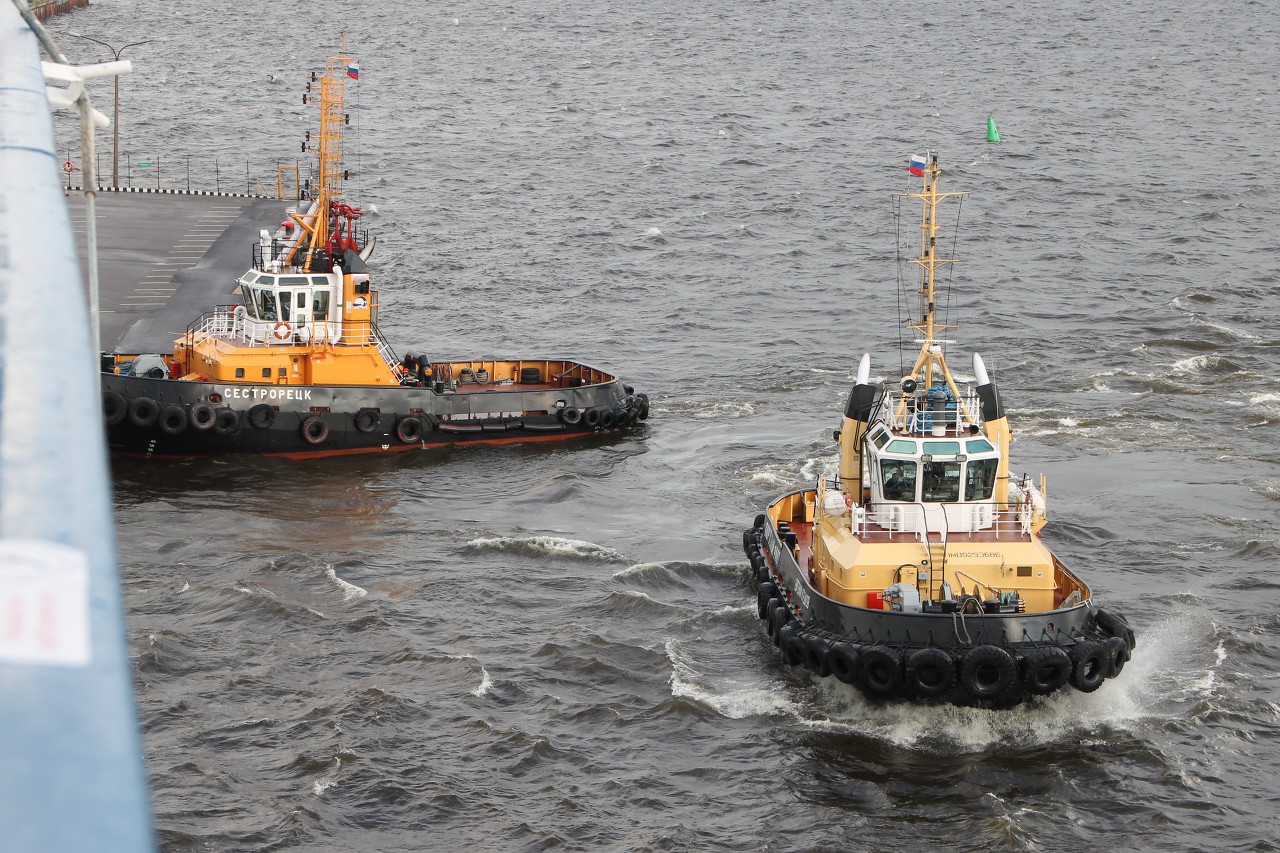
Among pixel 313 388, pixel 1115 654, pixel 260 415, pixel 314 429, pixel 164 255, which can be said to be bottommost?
pixel 1115 654

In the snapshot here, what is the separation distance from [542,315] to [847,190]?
27628 mm

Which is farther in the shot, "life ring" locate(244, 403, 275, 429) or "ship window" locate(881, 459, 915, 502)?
"life ring" locate(244, 403, 275, 429)

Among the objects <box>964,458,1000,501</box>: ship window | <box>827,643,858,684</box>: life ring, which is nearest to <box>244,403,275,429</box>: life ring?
<box>827,643,858,684</box>: life ring

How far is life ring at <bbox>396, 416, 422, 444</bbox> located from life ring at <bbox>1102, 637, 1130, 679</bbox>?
810 inches

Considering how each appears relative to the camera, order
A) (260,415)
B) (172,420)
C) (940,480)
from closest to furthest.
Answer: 1. (940,480)
2. (172,420)
3. (260,415)

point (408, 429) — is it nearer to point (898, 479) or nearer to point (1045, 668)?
point (898, 479)

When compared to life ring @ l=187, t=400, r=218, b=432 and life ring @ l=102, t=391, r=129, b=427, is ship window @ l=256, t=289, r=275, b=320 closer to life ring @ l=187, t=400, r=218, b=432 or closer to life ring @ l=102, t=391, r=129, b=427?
life ring @ l=187, t=400, r=218, b=432

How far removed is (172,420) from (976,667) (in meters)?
21.8

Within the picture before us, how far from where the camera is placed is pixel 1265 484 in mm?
35438

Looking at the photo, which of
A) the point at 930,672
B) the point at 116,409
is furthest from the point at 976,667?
the point at 116,409

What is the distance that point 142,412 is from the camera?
3606cm

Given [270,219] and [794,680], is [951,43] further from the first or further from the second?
[794,680]

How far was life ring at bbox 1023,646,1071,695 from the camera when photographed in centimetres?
2203

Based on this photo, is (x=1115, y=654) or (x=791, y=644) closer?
(x=1115, y=654)
